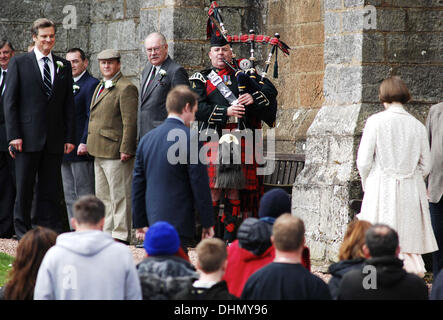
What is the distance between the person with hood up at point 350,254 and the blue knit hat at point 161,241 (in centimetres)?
89

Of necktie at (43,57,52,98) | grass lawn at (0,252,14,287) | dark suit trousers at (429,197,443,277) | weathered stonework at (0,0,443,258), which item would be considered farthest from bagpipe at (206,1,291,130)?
grass lawn at (0,252,14,287)

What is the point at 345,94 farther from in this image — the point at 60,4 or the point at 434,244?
the point at 60,4

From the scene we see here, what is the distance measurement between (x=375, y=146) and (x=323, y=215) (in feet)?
4.84

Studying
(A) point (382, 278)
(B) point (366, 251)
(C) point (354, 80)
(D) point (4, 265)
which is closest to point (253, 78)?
(C) point (354, 80)

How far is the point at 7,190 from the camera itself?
10.5 meters

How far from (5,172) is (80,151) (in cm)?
110

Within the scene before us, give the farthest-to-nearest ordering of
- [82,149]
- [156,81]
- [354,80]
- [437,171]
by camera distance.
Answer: [82,149] < [156,81] < [354,80] < [437,171]

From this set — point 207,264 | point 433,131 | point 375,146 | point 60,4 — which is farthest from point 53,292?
point 60,4

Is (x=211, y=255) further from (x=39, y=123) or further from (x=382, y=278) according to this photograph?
(x=39, y=123)

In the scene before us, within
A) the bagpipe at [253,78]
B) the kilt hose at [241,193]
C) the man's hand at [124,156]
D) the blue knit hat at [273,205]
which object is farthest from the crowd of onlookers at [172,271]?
the man's hand at [124,156]

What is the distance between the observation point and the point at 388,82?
7.18 m

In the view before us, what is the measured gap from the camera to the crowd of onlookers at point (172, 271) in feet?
15.8

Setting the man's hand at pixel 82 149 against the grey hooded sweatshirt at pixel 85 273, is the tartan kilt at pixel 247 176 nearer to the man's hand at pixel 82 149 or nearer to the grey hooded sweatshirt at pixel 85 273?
the man's hand at pixel 82 149

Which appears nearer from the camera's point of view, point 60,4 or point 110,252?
point 110,252
